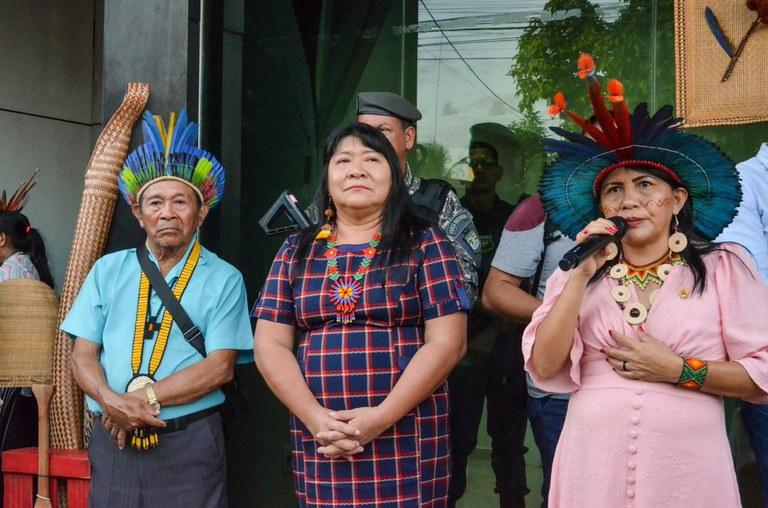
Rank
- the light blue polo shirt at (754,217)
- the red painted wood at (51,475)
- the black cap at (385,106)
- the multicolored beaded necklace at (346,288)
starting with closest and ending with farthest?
the multicolored beaded necklace at (346,288)
the light blue polo shirt at (754,217)
the black cap at (385,106)
the red painted wood at (51,475)

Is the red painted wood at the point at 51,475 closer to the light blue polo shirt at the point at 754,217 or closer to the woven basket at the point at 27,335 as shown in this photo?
the woven basket at the point at 27,335

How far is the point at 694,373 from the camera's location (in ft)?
9.04

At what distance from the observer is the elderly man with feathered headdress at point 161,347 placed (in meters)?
3.87

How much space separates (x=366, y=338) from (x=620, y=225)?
91 centimetres

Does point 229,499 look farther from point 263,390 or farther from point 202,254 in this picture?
point 202,254

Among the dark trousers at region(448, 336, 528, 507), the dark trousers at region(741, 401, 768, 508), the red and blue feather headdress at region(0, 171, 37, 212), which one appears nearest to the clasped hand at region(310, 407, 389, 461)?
the dark trousers at region(741, 401, 768, 508)

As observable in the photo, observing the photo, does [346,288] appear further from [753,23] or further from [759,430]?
[753,23]

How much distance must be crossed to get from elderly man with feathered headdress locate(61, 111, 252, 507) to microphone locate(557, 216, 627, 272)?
168 cm

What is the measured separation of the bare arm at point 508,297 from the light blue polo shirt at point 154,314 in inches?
38.9

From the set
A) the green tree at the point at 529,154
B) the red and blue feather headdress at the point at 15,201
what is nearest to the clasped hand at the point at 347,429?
the green tree at the point at 529,154

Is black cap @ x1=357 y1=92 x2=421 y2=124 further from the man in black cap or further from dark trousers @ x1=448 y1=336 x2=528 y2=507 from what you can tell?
dark trousers @ x1=448 y1=336 x2=528 y2=507

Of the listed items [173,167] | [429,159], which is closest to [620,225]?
[173,167]

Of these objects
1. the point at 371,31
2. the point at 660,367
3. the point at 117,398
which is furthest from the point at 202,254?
the point at 660,367

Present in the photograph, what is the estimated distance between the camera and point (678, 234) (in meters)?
2.92
